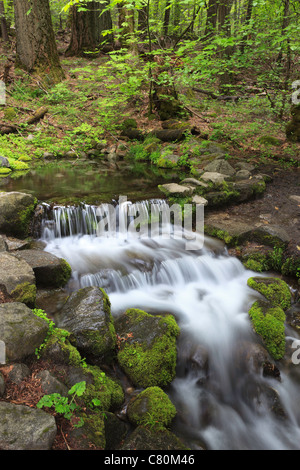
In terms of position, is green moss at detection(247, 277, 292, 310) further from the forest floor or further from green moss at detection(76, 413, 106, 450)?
green moss at detection(76, 413, 106, 450)

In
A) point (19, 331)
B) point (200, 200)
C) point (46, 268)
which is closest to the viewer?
point (19, 331)

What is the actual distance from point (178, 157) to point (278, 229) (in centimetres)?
478

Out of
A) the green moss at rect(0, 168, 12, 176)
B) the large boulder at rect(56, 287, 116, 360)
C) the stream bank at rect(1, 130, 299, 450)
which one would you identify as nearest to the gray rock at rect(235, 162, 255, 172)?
the stream bank at rect(1, 130, 299, 450)

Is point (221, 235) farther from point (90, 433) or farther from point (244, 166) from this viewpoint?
point (90, 433)

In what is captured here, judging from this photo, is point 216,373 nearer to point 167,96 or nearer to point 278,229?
point 278,229

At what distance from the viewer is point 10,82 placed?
40.6ft

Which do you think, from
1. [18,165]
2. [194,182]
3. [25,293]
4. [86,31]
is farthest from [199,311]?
[86,31]

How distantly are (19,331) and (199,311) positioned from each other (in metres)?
2.60

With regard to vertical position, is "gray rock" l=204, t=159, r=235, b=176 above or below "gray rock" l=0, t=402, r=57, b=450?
above

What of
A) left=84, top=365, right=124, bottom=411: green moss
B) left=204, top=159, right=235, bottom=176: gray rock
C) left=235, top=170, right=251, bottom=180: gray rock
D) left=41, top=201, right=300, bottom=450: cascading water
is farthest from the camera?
left=204, top=159, right=235, bottom=176: gray rock

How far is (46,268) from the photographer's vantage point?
416cm

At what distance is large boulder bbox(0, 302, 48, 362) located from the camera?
2514 mm

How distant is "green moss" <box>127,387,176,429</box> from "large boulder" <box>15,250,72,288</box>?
210cm

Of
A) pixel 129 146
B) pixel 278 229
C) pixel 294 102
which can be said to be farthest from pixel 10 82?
pixel 278 229
